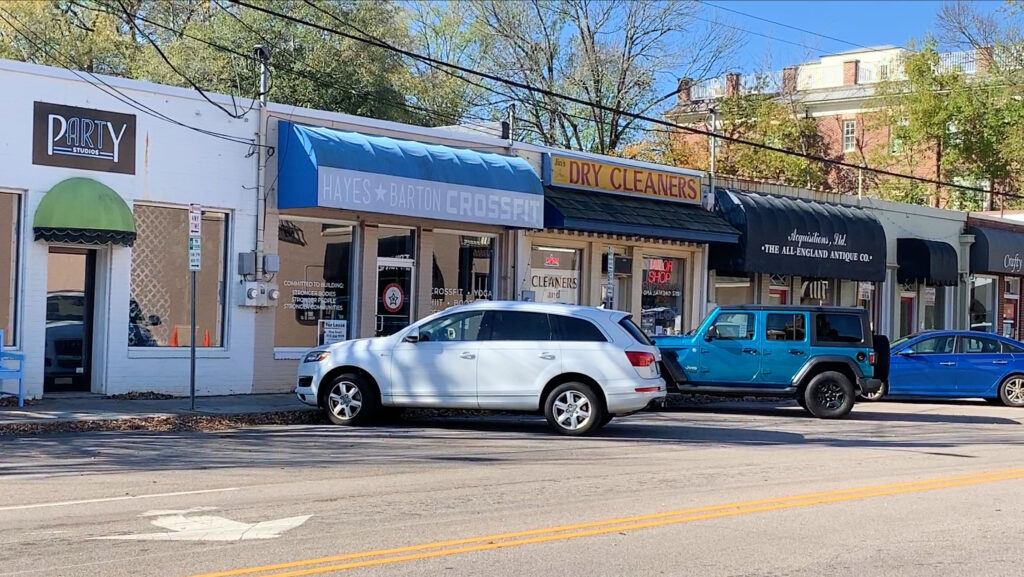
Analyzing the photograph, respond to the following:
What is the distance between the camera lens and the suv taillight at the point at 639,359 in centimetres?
1514

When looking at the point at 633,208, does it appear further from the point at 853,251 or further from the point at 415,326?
the point at 415,326

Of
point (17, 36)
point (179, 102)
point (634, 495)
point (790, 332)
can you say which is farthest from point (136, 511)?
point (17, 36)

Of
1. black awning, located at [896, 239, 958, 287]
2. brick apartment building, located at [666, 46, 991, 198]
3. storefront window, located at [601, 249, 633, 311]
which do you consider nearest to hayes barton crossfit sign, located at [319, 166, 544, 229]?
storefront window, located at [601, 249, 633, 311]

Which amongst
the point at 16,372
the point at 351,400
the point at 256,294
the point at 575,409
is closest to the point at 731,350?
the point at 575,409

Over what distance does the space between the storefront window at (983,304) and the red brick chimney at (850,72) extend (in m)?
32.6

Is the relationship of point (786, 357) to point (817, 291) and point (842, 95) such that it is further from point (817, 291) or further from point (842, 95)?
point (842, 95)

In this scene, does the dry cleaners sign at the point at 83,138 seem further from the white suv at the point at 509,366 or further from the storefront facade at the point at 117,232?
the white suv at the point at 509,366

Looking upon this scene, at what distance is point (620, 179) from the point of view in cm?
2552

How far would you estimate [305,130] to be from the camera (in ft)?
63.9

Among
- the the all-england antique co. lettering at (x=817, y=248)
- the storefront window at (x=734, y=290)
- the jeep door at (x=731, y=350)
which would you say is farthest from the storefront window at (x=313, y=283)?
the storefront window at (x=734, y=290)

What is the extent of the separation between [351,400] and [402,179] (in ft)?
17.8

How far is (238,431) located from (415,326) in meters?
2.66

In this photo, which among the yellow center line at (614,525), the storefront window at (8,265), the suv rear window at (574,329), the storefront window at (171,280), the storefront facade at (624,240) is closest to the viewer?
the yellow center line at (614,525)

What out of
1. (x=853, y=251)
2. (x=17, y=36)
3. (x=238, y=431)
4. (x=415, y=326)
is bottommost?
(x=238, y=431)
